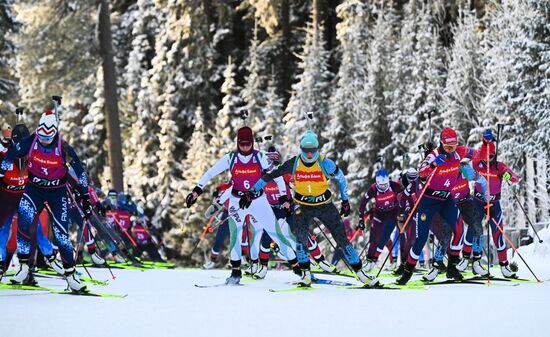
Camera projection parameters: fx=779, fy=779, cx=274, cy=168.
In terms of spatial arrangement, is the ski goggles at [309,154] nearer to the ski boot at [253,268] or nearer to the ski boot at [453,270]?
Result: the ski boot at [453,270]

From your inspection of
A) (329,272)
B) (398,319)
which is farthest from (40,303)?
(329,272)

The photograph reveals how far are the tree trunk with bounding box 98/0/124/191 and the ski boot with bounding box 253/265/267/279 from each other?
14.9 meters

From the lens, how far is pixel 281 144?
3797cm

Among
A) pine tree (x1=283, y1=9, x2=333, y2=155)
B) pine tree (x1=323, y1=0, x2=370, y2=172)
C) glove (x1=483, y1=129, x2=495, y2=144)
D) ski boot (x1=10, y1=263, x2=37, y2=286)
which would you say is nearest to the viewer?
ski boot (x1=10, y1=263, x2=37, y2=286)

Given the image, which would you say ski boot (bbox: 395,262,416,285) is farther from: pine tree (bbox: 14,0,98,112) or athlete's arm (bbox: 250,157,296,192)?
pine tree (bbox: 14,0,98,112)

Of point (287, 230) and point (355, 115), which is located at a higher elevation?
point (355, 115)

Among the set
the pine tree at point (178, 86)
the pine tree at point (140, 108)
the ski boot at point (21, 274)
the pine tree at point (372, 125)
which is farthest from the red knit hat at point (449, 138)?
the pine tree at point (140, 108)

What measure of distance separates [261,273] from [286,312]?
527 centimetres

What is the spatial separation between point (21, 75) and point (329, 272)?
2277 cm

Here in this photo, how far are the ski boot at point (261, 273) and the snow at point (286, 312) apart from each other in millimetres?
2231

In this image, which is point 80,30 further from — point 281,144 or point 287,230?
point 287,230

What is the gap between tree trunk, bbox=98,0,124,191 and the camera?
91.9 feet

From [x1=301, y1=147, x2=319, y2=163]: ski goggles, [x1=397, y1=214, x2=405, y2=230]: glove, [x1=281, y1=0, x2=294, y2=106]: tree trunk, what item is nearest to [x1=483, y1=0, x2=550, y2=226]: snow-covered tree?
[x1=397, y1=214, x2=405, y2=230]: glove

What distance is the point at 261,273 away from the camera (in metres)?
13.2
